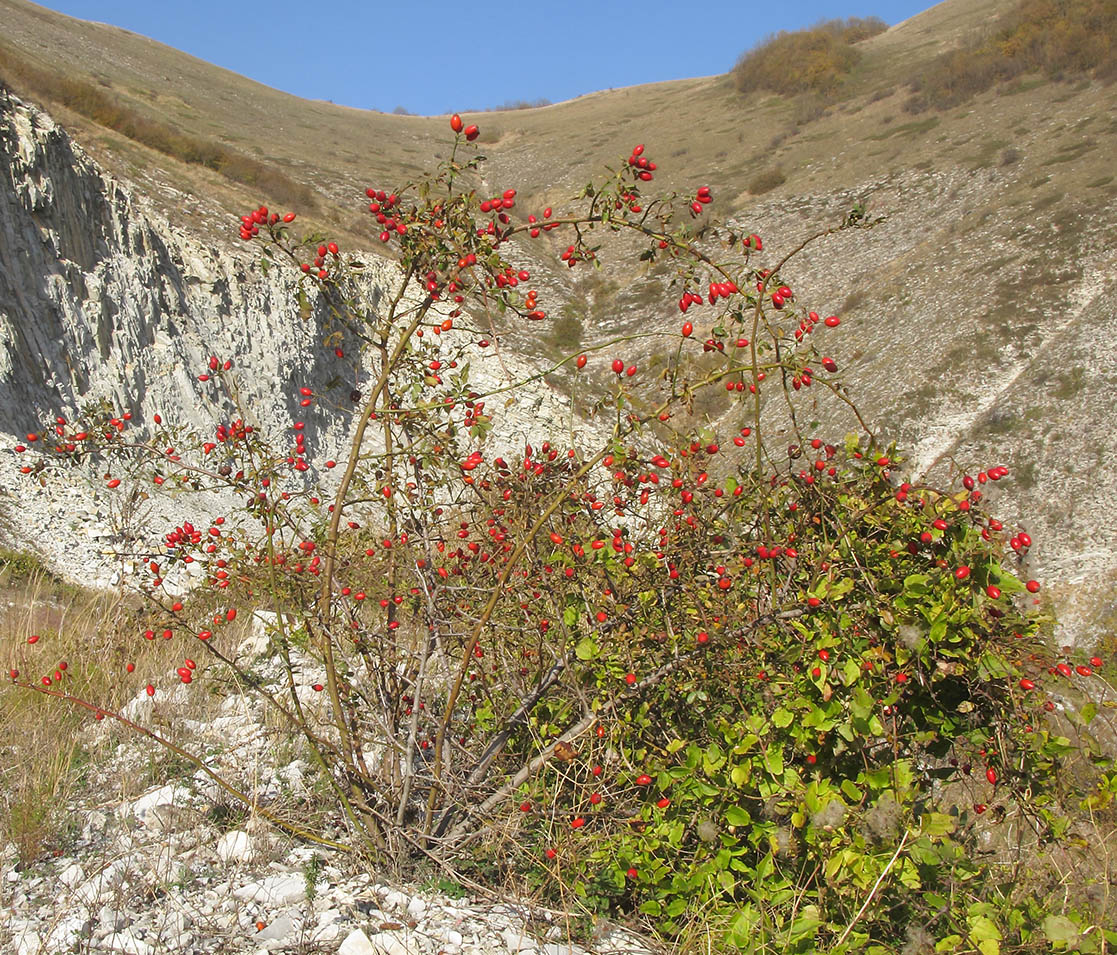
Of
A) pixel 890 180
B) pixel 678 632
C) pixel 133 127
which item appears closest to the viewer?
pixel 678 632

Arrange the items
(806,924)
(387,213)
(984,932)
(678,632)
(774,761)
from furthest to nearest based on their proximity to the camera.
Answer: (678,632)
(387,213)
(774,761)
(806,924)
(984,932)

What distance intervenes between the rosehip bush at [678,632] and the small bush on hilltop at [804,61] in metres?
43.3

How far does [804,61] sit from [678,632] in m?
48.1

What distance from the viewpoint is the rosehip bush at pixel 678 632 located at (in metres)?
2.40

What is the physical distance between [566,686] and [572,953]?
924mm

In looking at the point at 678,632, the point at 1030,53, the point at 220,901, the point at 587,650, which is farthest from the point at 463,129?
the point at 1030,53

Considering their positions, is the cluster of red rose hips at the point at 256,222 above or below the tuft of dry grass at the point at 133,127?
below

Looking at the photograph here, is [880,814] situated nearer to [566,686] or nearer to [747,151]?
[566,686]

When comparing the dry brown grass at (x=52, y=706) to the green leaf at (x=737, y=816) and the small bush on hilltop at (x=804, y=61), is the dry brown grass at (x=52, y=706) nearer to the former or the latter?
the green leaf at (x=737, y=816)

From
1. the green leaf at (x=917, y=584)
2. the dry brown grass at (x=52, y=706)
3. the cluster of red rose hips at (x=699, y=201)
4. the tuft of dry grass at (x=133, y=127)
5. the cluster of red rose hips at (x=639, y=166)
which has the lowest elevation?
the dry brown grass at (x=52, y=706)

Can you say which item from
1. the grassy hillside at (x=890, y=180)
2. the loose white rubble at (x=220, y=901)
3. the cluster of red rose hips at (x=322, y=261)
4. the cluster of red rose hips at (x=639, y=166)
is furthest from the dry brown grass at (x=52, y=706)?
the grassy hillside at (x=890, y=180)

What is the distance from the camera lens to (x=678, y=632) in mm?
2867

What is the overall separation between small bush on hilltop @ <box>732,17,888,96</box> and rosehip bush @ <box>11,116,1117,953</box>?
142ft

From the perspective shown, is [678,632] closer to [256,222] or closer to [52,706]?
[256,222]
